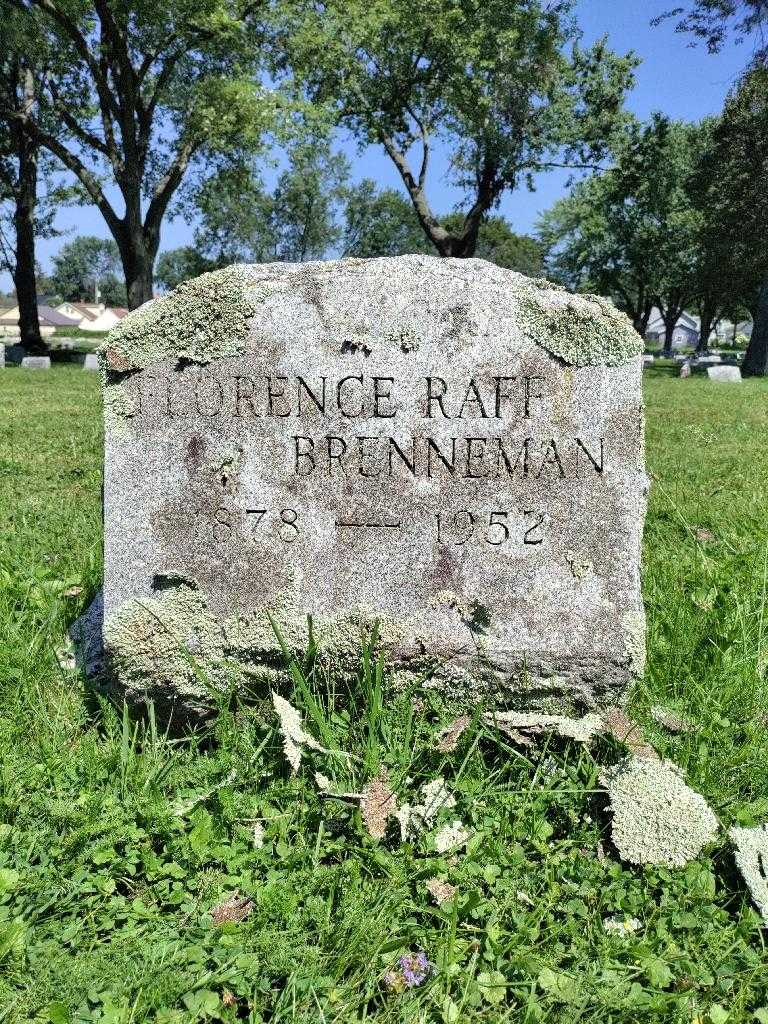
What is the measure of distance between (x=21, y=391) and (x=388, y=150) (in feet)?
55.8

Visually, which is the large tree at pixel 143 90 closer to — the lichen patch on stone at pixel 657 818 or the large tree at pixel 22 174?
the large tree at pixel 22 174

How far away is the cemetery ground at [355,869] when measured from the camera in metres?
1.89

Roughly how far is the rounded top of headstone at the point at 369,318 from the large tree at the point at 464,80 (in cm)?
2267

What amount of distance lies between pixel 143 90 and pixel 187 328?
24.0 meters

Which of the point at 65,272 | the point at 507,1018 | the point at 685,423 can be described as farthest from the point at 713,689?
the point at 65,272

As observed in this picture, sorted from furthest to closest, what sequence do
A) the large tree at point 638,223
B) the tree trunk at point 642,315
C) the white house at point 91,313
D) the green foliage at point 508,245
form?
1. the white house at point 91,313
2. the green foliage at point 508,245
3. the tree trunk at point 642,315
4. the large tree at point 638,223

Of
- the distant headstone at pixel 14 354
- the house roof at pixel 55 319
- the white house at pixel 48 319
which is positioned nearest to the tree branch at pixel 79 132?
the distant headstone at pixel 14 354

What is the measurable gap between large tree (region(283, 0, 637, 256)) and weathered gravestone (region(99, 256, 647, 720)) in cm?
2276

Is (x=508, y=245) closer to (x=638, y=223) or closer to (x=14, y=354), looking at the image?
(x=638, y=223)

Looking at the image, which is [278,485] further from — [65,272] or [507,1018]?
[65,272]

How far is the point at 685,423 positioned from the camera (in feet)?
30.6

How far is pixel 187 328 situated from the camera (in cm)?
269

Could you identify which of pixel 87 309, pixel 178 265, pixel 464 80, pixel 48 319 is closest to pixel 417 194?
pixel 464 80

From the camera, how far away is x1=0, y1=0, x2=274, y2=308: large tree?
18.9 metres
